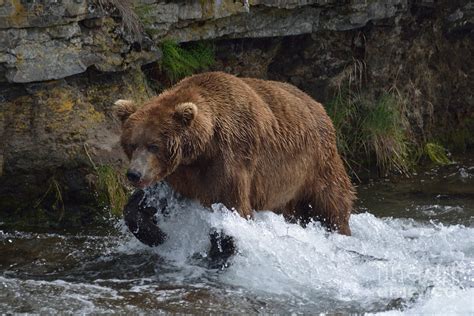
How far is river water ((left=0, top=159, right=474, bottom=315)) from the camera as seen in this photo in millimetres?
7328

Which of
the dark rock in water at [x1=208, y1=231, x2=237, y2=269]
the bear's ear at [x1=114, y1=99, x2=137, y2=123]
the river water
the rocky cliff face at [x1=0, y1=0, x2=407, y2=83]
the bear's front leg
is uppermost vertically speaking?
the rocky cliff face at [x1=0, y1=0, x2=407, y2=83]

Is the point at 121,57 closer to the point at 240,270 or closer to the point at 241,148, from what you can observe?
the point at 241,148

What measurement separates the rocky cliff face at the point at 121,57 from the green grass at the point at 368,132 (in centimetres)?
26

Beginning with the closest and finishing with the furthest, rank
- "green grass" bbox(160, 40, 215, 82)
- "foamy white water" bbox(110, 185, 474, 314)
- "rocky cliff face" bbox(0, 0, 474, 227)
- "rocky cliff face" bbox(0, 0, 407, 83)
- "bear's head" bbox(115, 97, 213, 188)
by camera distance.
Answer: "foamy white water" bbox(110, 185, 474, 314) → "bear's head" bbox(115, 97, 213, 188) → "rocky cliff face" bbox(0, 0, 407, 83) → "rocky cliff face" bbox(0, 0, 474, 227) → "green grass" bbox(160, 40, 215, 82)

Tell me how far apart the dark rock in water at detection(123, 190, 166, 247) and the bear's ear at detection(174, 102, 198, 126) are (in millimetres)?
879

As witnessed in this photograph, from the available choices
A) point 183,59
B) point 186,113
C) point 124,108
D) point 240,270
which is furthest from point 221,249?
point 183,59

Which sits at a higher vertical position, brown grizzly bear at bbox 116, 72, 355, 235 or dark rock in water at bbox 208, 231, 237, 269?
brown grizzly bear at bbox 116, 72, 355, 235

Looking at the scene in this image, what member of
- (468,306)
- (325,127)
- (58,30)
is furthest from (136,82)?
(468,306)

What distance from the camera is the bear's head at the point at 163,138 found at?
7.64 m

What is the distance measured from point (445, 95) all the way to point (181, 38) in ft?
13.0

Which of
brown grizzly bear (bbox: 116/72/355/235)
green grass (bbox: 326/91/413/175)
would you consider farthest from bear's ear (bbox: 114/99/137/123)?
green grass (bbox: 326/91/413/175)

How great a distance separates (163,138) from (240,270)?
1140 millimetres

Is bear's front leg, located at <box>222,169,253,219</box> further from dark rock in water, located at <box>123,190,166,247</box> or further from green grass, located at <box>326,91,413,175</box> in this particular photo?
green grass, located at <box>326,91,413,175</box>

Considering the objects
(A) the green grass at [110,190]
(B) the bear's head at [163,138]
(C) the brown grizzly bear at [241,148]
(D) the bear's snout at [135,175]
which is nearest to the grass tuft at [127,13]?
(A) the green grass at [110,190]
